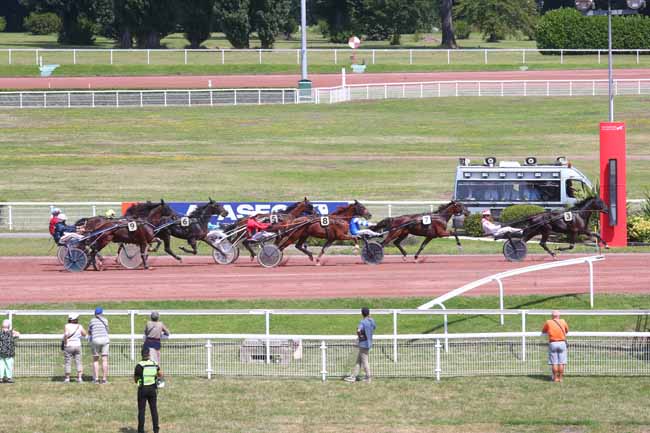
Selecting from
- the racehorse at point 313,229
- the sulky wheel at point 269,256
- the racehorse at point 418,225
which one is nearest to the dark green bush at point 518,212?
the racehorse at point 418,225

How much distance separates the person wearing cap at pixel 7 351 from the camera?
17.8 metres

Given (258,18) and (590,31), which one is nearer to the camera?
(590,31)

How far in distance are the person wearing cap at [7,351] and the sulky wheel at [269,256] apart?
8995mm

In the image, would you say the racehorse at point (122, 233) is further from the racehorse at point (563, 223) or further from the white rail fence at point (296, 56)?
the white rail fence at point (296, 56)

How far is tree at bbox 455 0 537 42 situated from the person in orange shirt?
2523 inches

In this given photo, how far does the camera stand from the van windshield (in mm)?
31297

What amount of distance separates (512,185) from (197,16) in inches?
1854

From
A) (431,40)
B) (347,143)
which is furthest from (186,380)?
(431,40)

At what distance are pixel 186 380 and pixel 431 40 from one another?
3000 inches

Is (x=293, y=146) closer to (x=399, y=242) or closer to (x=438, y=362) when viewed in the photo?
(x=399, y=242)

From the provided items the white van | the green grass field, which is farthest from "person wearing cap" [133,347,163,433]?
the green grass field

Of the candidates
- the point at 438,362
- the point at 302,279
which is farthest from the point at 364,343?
the point at 302,279

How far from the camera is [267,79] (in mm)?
62219

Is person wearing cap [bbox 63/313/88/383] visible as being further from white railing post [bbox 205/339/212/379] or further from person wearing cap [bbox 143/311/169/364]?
white railing post [bbox 205/339/212/379]
